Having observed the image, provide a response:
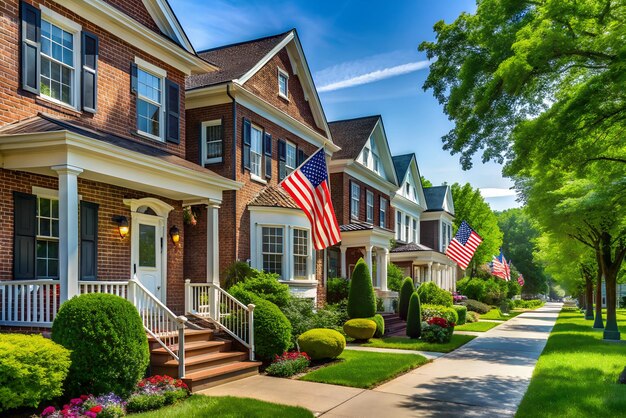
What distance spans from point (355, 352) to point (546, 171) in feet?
22.9

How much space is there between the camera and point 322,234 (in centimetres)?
1384

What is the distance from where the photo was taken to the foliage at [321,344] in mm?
12633

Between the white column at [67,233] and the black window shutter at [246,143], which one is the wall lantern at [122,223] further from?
the black window shutter at [246,143]

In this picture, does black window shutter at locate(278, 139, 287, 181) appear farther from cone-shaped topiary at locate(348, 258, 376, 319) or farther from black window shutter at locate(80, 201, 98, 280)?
black window shutter at locate(80, 201, 98, 280)

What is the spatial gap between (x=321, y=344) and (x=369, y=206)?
656 inches

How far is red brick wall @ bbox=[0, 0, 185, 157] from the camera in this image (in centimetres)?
952

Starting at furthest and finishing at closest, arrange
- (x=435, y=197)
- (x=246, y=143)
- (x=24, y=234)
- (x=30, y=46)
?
(x=435, y=197) < (x=246, y=143) < (x=30, y=46) < (x=24, y=234)

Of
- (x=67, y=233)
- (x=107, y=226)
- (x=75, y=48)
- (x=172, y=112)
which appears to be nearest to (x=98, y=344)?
(x=67, y=233)

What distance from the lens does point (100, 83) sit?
1167 cm

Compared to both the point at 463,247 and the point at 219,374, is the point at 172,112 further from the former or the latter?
the point at 463,247

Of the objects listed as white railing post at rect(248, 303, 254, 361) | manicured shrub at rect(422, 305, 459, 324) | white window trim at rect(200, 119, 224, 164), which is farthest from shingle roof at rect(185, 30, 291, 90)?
manicured shrub at rect(422, 305, 459, 324)

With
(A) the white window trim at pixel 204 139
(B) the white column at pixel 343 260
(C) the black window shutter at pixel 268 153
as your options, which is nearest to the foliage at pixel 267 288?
(A) the white window trim at pixel 204 139

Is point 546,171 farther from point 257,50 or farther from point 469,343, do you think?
point 257,50

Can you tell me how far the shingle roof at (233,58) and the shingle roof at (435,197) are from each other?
24584 millimetres
